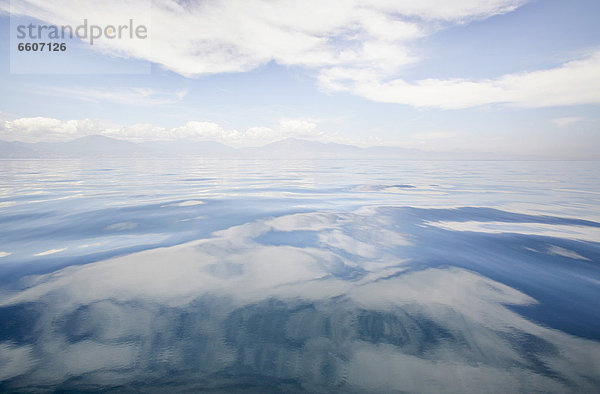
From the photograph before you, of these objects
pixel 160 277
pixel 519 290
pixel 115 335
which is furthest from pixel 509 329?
pixel 160 277

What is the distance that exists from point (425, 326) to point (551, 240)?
5.17 meters

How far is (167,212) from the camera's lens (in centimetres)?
855

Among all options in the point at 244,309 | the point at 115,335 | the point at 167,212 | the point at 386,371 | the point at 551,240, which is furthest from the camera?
the point at 167,212

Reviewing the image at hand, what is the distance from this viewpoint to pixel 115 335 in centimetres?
259

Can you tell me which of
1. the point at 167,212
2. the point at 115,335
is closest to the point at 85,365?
the point at 115,335

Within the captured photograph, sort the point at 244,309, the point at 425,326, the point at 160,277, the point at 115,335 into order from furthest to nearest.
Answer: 1. the point at 160,277
2. the point at 244,309
3. the point at 425,326
4. the point at 115,335

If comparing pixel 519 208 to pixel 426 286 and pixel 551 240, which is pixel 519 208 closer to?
pixel 551 240

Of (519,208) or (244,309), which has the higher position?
(519,208)

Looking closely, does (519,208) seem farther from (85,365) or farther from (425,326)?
(85,365)

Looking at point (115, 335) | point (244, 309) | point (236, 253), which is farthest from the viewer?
point (236, 253)

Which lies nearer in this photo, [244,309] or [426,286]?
[244,309]

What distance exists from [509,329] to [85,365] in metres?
4.08

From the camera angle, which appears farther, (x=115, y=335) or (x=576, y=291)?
(x=576, y=291)

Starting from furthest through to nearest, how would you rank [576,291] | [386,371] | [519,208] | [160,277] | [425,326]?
[519,208] < [160,277] < [576,291] < [425,326] < [386,371]
